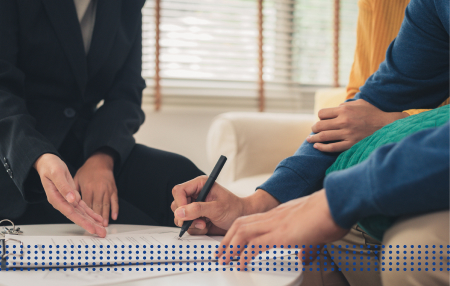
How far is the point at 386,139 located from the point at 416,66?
0.32m

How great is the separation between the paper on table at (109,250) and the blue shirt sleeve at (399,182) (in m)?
0.19

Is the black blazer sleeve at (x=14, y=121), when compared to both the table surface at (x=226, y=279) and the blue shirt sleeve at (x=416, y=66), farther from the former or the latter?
the blue shirt sleeve at (x=416, y=66)

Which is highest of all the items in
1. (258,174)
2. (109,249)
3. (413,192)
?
(413,192)

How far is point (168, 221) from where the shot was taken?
911 millimetres

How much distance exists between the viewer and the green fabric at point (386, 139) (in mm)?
484

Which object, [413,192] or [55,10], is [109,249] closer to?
[413,192]

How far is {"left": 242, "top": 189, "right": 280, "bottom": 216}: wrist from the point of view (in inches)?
26.9

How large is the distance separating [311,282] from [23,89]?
75 cm

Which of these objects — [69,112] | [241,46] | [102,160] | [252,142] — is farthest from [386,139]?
[241,46]

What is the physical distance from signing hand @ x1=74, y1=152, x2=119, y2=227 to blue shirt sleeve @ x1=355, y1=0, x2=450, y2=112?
59 centimetres

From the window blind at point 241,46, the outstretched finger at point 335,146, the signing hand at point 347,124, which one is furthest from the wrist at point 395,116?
the window blind at point 241,46

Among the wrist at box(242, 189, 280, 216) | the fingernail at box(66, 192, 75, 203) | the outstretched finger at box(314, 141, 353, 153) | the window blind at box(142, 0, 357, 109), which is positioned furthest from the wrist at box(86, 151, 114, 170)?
the window blind at box(142, 0, 357, 109)

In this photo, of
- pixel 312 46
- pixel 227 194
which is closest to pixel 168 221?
pixel 227 194

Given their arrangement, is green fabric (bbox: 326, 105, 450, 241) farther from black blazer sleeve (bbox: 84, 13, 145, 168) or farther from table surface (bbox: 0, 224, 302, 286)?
black blazer sleeve (bbox: 84, 13, 145, 168)
